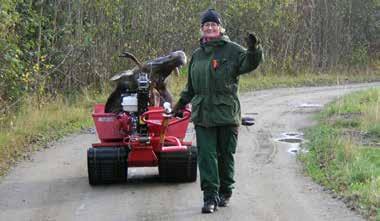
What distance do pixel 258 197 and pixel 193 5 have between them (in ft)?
49.8

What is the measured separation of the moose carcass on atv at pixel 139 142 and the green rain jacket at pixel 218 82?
0.96 metres

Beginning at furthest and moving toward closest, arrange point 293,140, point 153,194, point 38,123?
1. point 38,123
2. point 293,140
3. point 153,194

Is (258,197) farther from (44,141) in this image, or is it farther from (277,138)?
(44,141)

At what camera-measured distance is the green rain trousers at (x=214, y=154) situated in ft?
24.3

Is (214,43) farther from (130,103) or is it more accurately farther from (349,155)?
(349,155)

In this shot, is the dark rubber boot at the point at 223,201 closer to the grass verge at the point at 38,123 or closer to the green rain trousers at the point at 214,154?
the green rain trousers at the point at 214,154

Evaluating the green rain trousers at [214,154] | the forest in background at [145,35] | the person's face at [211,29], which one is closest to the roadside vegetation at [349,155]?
the green rain trousers at [214,154]

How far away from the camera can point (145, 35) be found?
2077 centimetres

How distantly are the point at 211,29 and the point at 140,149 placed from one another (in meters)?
1.93

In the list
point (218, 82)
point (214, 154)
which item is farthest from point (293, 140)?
point (218, 82)

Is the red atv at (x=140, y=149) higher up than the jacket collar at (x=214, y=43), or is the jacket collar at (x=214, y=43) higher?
the jacket collar at (x=214, y=43)

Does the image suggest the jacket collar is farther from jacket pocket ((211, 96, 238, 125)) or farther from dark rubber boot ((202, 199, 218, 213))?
dark rubber boot ((202, 199, 218, 213))

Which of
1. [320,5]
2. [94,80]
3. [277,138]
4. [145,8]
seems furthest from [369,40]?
[277,138]

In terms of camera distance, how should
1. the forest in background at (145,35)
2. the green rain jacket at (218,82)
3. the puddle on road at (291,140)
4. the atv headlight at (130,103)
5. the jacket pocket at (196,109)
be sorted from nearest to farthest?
the green rain jacket at (218,82) → the jacket pocket at (196,109) → the atv headlight at (130,103) → the puddle on road at (291,140) → the forest in background at (145,35)
